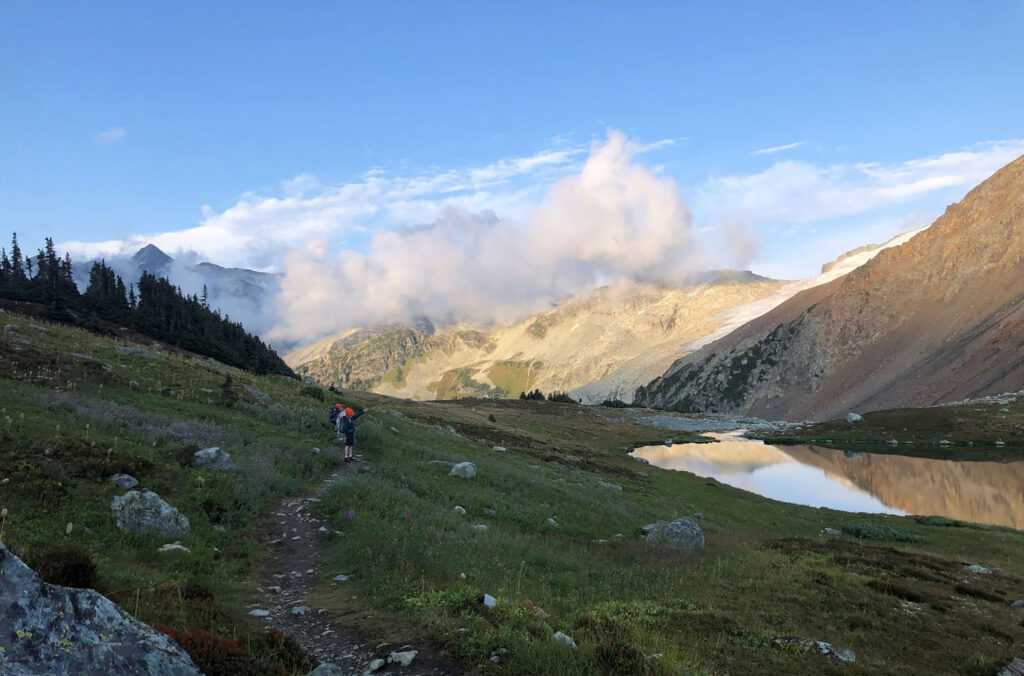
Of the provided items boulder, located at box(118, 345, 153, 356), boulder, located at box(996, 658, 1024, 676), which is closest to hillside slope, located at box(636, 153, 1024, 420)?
boulder, located at box(996, 658, 1024, 676)

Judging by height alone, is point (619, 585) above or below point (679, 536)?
above

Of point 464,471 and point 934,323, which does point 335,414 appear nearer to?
point 464,471

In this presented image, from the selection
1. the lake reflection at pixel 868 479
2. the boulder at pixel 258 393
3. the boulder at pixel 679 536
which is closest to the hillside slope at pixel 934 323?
the lake reflection at pixel 868 479

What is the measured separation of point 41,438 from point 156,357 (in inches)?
1064

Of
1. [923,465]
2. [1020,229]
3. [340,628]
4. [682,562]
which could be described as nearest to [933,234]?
[1020,229]

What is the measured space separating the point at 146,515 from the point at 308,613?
610 cm

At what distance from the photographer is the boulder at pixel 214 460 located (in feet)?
Result: 62.5

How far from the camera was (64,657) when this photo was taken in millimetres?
5668

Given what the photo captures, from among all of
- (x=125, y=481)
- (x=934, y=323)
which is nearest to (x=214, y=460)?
(x=125, y=481)

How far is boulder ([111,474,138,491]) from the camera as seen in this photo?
15.3m

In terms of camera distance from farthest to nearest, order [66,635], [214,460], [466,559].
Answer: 1. [214,460]
2. [466,559]
3. [66,635]

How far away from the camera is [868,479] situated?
62.5 meters

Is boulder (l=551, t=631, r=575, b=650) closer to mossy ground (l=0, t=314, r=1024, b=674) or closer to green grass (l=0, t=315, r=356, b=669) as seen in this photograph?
mossy ground (l=0, t=314, r=1024, b=674)

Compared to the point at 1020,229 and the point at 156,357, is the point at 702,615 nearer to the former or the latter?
the point at 156,357
